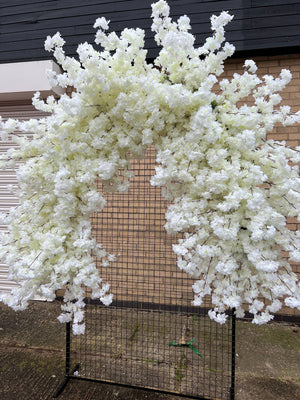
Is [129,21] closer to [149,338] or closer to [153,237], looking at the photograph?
[153,237]

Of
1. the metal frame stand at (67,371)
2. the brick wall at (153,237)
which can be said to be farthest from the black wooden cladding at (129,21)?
the metal frame stand at (67,371)

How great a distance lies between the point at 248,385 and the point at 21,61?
4468 mm

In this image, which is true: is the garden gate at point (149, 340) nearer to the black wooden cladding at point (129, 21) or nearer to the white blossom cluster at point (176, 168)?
the white blossom cluster at point (176, 168)

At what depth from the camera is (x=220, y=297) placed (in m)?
1.35

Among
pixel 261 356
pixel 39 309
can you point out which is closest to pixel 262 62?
pixel 261 356

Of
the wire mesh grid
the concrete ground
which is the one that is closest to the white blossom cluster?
the wire mesh grid

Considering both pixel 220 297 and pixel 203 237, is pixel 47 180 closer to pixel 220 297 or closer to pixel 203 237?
pixel 203 237

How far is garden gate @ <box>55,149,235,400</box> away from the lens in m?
2.48

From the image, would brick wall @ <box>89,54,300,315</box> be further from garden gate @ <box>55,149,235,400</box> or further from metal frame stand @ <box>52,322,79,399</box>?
metal frame stand @ <box>52,322,79,399</box>

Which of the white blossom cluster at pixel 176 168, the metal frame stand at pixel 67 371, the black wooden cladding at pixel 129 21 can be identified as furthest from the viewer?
the black wooden cladding at pixel 129 21

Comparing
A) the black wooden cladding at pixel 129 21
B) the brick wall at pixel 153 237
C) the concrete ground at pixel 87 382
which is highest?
the black wooden cladding at pixel 129 21

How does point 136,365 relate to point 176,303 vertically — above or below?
below

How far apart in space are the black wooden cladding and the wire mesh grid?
178 cm

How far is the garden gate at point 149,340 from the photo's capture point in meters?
2.48
